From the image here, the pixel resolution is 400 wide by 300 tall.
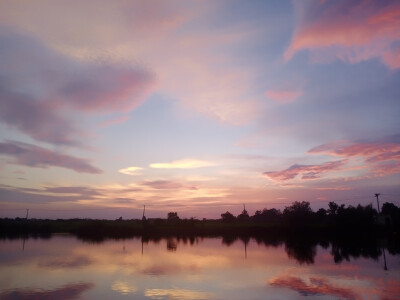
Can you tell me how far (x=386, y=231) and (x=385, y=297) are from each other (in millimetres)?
53237

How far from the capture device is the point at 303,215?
70.1 meters

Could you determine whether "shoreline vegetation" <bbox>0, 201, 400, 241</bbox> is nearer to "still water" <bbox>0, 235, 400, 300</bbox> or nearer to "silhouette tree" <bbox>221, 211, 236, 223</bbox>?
"silhouette tree" <bbox>221, 211, 236, 223</bbox>

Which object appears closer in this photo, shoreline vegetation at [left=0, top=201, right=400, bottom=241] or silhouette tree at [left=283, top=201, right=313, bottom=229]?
shoreline vegetation at [left=0, top=201, right=400, bottom=241]

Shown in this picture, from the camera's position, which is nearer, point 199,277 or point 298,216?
point 199,277

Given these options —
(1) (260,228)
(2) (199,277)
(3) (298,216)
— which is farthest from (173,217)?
(2) (199,277)

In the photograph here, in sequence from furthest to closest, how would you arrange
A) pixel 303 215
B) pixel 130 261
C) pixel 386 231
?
pixel 303 215 → pixel 386 231 → pixel 130 261

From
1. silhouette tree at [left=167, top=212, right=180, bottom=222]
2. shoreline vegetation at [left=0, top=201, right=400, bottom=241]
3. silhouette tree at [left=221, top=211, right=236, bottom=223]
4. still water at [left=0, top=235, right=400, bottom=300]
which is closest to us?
still water at [left=0, top=235, right=400, bottom=300]

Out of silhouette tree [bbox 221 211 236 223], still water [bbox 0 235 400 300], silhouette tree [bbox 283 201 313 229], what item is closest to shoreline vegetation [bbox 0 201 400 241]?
silhouette tree [bbox 283 201 313 229]

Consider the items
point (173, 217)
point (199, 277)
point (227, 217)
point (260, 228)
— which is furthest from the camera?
point (227, 217)

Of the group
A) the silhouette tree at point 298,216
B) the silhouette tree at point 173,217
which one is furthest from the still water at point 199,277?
the silhouette tree at point 173,217

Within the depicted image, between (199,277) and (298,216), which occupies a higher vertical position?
(298,216)

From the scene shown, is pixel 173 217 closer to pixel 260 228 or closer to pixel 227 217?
pixel 227 217

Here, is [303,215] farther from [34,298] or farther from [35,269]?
[34,298]

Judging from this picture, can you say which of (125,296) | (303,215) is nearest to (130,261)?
(125,296)
